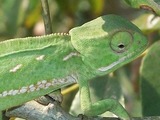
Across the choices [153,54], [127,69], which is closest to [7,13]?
[127,69]

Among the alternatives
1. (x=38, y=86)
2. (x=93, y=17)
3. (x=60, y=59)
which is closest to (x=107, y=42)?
(x=60, y=59)

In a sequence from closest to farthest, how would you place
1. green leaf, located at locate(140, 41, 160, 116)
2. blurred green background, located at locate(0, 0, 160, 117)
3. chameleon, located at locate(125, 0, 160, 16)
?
chameleon, located at locate(125, 0, 160, 16) < green leaf, located at locate(140, 41, 160, 116) < blurred green background, located at locate(0, 0, 160, 117)

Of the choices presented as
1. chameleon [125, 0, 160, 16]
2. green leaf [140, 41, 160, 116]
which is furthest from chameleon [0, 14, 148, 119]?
green leaf [140, 41, 160, 116]

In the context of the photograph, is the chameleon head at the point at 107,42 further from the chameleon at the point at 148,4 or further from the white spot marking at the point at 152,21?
the white spot marking at the point at 152,21

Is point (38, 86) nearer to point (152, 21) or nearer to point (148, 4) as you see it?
point (148, 4)

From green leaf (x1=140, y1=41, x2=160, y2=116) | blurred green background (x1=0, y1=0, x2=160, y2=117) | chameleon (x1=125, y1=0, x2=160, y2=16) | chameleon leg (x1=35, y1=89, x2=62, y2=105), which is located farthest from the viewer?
blurred green background (x1=0, y1=0, x2=160, y2=117)

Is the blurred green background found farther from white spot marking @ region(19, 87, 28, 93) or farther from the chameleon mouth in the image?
white spot marking @ region(19, 87, 28, 93)

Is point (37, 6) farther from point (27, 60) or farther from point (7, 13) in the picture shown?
point (27, 60)
